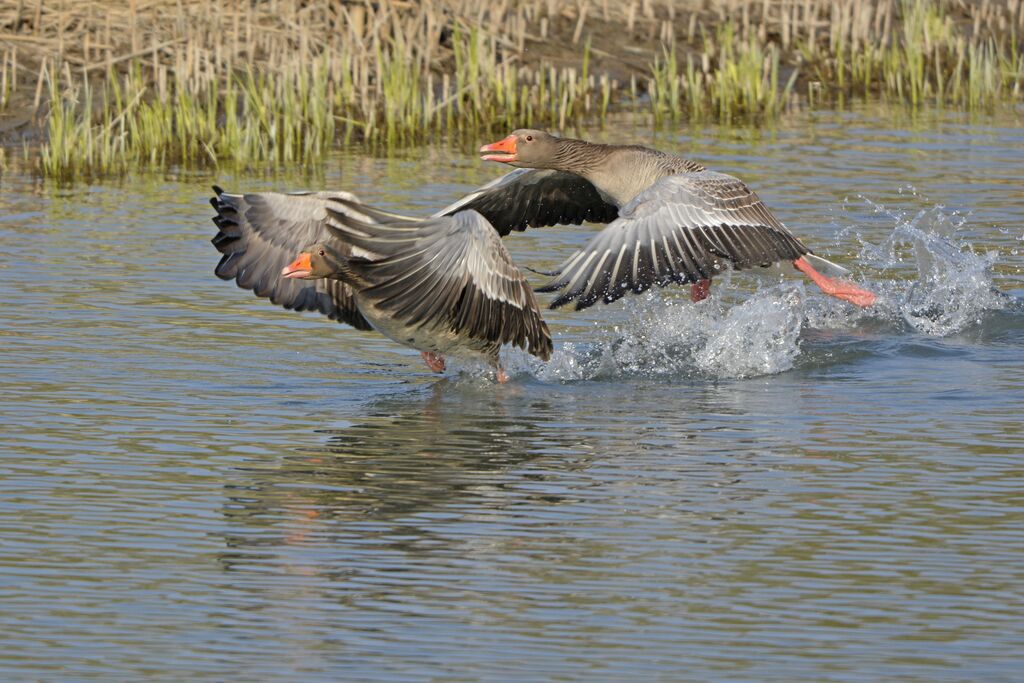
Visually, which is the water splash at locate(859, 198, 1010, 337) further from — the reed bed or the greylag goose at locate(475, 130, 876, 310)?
the reed bed

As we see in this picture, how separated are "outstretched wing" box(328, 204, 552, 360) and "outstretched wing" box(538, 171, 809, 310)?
36 centimetres

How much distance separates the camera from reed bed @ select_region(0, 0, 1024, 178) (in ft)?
54.5

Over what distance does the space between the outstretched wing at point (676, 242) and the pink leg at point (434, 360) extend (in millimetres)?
1257

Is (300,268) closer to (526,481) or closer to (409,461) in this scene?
(409,461)

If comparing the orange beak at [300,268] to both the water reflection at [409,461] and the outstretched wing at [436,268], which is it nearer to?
the outstretched wing at [436,268]

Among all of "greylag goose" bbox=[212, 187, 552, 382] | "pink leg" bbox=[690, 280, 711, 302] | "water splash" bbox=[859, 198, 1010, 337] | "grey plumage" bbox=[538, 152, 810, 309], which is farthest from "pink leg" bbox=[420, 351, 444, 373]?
"water splash" bbox=[859, 198, 1010, 337]

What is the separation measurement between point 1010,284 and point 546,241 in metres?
3.60

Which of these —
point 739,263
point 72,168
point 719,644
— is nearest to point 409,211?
point 72,168

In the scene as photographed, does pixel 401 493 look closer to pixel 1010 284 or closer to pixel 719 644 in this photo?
pixel 719 644

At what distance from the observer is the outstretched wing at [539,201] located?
11.0 metres

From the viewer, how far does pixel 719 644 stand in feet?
17.3

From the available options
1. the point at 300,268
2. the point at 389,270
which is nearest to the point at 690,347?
the point at 389,270

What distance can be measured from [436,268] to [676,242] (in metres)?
1.40

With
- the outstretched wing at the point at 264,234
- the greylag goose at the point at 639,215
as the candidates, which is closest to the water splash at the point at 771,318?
the greylag goose at the point at 639,215
